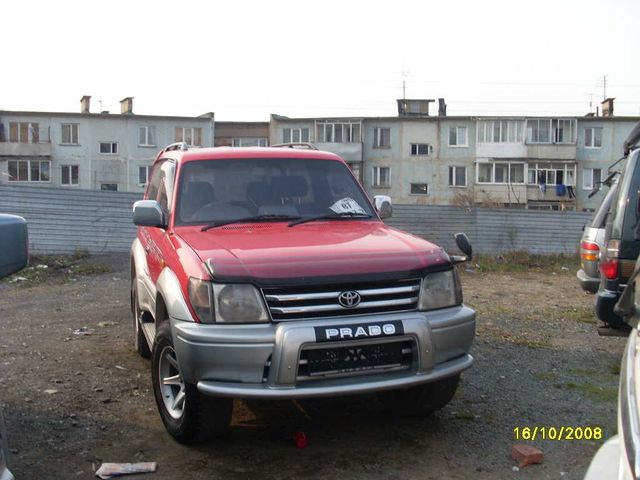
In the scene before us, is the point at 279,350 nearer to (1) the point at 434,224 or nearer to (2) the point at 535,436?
(2) the point at 535,436

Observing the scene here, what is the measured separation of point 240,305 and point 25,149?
5585 cm

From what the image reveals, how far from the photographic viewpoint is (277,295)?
394 cm

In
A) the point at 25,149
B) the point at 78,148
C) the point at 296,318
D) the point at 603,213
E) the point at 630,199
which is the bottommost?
the point at 296,318

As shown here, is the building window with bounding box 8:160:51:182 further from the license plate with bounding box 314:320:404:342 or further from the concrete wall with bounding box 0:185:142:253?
the license plate with bounding box 314:320:404:342

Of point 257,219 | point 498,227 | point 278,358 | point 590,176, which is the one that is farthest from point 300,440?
point 590,176

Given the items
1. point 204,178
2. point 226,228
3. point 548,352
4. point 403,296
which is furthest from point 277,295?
point 548,352

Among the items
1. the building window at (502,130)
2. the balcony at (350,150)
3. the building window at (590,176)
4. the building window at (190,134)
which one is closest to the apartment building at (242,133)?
the building window at (190,134)

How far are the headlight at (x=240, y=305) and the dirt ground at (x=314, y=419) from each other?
3.04 feet

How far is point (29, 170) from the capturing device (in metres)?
55.1

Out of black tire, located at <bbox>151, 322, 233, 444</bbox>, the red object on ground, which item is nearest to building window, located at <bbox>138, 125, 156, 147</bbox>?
black tire, located at <bbox>151, 322, 233, 444</bbox>

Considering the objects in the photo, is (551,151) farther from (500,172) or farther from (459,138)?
(459,138)

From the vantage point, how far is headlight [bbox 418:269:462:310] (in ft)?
14.0

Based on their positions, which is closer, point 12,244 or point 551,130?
point 12,244

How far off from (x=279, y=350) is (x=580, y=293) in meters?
9.89
